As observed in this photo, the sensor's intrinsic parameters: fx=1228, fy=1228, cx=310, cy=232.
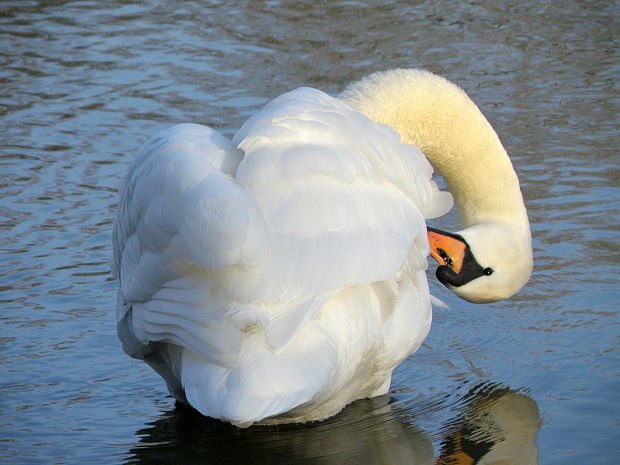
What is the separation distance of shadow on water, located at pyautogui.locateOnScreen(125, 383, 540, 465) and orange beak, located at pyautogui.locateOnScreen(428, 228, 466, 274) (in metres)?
0.52

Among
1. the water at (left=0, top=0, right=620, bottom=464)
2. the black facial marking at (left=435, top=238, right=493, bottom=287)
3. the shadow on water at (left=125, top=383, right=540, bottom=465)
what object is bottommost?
the water at (left=0, top=0, right=620, bottom=464)

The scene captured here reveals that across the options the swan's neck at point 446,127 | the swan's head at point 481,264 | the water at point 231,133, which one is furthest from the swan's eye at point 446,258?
the water at point 231,133

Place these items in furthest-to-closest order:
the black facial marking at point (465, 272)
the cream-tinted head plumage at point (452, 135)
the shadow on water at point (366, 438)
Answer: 1. the cream-tinted head plumage at point (452, 135)
2. the black facial marking at point (465, 272)
3. the shadow on water at point (366, 438)

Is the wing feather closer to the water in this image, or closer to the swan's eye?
the swan's eye

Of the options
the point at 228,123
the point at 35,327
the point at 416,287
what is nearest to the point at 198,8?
the point at 228,123

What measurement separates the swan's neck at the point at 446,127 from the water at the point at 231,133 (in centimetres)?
68

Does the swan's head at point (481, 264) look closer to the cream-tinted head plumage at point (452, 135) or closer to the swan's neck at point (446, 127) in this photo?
the cream-tinted head plumage at point (452, 135)

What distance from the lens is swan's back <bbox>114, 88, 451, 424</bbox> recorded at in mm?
3850

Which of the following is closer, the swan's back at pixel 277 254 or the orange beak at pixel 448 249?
the swan's back at pixel 277 254

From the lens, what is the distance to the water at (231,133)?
15.3 feet

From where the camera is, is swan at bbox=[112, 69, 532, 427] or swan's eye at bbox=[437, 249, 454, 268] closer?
swan at bbox=[112, 69, 532, 427]

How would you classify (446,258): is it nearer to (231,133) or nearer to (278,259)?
(278,259)

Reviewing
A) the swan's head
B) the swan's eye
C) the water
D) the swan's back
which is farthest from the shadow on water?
the swan's eye

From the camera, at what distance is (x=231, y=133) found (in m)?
8.27
